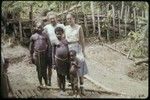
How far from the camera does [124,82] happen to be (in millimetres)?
7203

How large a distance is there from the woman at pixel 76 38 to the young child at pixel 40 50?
0.37m

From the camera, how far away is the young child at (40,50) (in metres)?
7.07

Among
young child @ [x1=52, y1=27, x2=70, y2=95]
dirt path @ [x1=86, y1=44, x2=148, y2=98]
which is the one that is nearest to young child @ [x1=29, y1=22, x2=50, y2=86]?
young child @ [x1=52, y1=27, x2=70, y2=95]

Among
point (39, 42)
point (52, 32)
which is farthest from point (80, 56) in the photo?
point (39, 42)

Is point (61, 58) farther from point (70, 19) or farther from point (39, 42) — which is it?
point (70, 19)

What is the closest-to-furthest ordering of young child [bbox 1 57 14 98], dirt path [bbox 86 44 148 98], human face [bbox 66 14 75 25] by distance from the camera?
young child [bbox 1 57 14 98]
human face [bbox 66 14 75 25]
dirt path [bbox 86 44 148 98]


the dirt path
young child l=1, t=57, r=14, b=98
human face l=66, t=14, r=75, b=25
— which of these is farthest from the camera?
the dirt path

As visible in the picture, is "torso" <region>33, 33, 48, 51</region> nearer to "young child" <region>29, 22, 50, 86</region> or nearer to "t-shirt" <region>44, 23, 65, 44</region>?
"young child" <region>29, 22, 50, 86</region>

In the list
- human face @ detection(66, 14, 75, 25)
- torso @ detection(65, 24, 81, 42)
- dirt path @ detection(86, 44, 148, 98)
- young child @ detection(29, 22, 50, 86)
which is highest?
human face @ detection(66, 14, 75, 25)

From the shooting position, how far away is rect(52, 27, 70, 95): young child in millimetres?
7000

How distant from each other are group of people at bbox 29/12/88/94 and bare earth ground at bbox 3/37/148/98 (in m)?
0.11

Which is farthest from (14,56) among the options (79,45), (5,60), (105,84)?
(105,84)

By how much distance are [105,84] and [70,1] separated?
1.37 meters

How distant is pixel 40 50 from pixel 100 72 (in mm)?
1021
